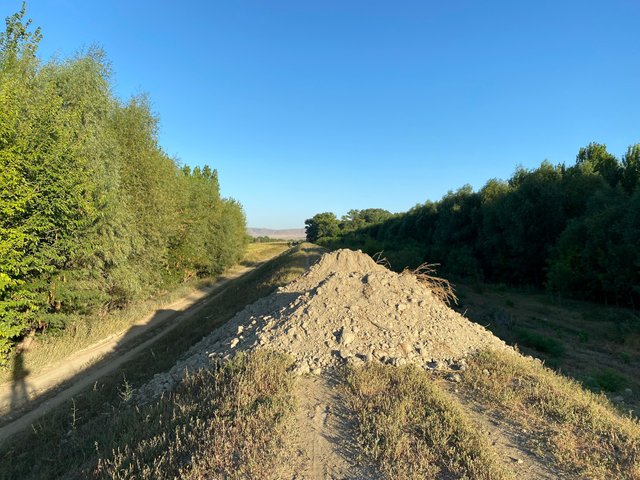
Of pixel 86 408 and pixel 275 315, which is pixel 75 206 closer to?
pixel 86 408

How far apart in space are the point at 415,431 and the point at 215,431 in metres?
2.45

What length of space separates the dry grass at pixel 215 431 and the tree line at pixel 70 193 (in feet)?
24.0

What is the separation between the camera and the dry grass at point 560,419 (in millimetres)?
3930

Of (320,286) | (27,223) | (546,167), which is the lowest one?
(320,286)

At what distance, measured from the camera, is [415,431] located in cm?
430

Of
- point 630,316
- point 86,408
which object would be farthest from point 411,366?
point 630,316

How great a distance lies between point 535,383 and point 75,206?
47.4 feet

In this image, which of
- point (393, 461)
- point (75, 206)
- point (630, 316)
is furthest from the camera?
point (630, 316)

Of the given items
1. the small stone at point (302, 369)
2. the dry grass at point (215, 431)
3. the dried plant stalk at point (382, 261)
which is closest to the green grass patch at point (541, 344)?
the dried plant stalk at point (382, 261)

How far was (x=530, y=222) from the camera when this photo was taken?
29.0m

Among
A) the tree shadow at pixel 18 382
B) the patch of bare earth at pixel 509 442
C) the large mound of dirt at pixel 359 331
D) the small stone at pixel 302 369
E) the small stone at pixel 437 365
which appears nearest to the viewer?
the patch of bare earth at pixel 509 442

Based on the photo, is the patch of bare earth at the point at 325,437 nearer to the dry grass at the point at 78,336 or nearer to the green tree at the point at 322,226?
the dry grass at the point at 78,336

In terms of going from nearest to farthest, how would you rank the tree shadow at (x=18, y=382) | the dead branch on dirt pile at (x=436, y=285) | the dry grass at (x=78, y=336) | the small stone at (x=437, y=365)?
the small stone at (x=437, y=365), the tree shadow at (x=18, y=382), the dead branch on dirt pile at (x=436, y=285), the dry grass at (x=78, y=336)

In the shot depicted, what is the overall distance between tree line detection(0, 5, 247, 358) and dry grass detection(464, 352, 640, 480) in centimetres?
1169
